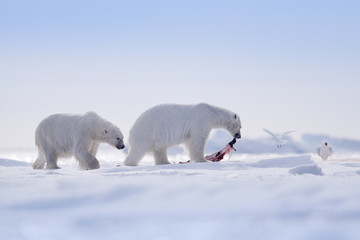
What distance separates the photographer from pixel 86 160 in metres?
9.49

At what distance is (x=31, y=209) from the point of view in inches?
131

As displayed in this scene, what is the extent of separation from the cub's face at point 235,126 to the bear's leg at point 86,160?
11.3 ft

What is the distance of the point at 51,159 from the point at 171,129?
9.07ft

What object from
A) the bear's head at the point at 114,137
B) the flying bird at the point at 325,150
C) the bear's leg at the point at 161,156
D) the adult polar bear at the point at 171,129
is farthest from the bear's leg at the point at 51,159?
the flying bird at the point at 325,150

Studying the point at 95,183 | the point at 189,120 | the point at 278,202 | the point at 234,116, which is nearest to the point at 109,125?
the point at 189,120

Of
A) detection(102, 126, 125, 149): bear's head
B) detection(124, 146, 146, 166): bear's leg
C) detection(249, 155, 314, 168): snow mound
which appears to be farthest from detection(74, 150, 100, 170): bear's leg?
detection(249, 155, 314, 168): snow mound

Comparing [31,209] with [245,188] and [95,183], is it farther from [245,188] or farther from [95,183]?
[245,188]

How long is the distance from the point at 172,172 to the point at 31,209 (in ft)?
7.61

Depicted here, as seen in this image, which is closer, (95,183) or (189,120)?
(95,183)

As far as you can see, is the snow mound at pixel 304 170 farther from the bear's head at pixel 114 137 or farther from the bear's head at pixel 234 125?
the bear's head at pixel 234 125

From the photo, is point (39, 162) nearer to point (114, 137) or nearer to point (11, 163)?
point (11, 163)

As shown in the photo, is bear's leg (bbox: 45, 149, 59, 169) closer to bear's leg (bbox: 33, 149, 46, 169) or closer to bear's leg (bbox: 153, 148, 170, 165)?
bear's leg (bbox: 33, 149, 46, 169)

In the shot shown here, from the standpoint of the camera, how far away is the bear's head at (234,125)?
11.0 metres

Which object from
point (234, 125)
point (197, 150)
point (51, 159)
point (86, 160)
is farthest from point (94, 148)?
point (234, 125)
